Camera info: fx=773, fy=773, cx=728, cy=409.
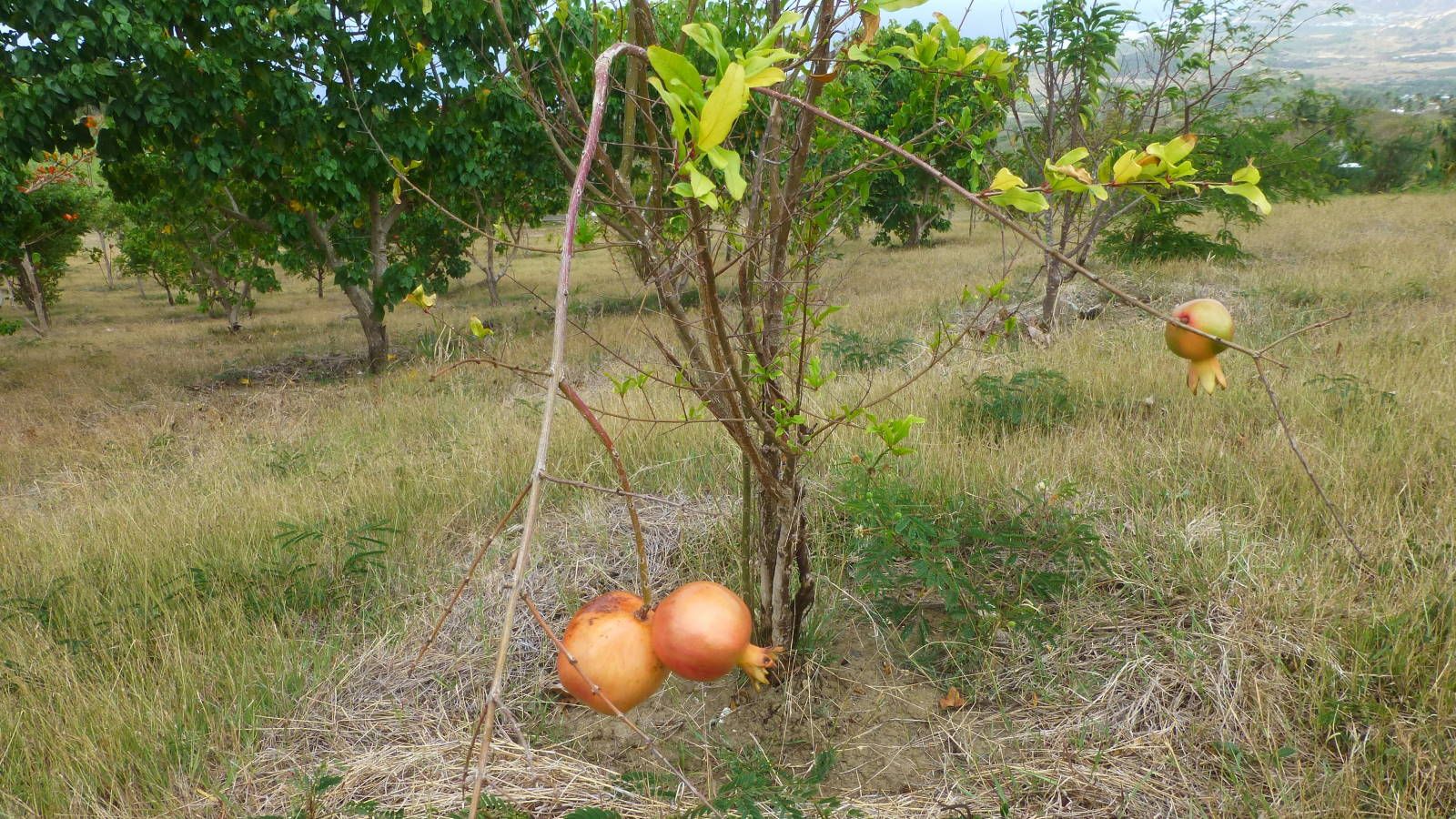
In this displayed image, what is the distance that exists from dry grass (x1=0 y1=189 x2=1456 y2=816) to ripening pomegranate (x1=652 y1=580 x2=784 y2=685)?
37.6 inches

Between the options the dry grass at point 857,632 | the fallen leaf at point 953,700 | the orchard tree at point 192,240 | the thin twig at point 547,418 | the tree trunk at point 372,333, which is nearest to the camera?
the thin twig at point 547,418

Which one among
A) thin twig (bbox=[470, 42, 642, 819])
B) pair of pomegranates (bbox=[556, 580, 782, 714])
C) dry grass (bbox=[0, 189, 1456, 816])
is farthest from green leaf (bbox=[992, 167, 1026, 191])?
dry grass (bbox=[0, 189, 1456, 816])

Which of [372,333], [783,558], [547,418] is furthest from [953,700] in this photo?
[372,333]

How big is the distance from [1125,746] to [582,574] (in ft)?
5.28

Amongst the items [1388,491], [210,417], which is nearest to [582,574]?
[1388,491]

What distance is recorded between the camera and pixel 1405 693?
1.67 metres

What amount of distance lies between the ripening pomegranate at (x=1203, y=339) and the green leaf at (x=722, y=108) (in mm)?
567

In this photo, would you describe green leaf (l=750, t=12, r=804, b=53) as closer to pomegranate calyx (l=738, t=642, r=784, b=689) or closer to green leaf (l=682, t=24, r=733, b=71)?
green leaf (l=682, t=24, r=733, b=71)

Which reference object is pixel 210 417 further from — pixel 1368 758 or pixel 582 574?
pixel 1368 758

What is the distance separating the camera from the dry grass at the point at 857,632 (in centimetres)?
168

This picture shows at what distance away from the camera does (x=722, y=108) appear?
70cm

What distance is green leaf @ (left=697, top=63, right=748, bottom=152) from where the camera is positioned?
685 millimetres

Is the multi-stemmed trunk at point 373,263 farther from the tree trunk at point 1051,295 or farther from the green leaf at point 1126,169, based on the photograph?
the green leaf at point 1126,169

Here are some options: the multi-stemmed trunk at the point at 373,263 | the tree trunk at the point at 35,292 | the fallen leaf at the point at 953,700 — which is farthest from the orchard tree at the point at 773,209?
the tree trunk at the point at 35,292
